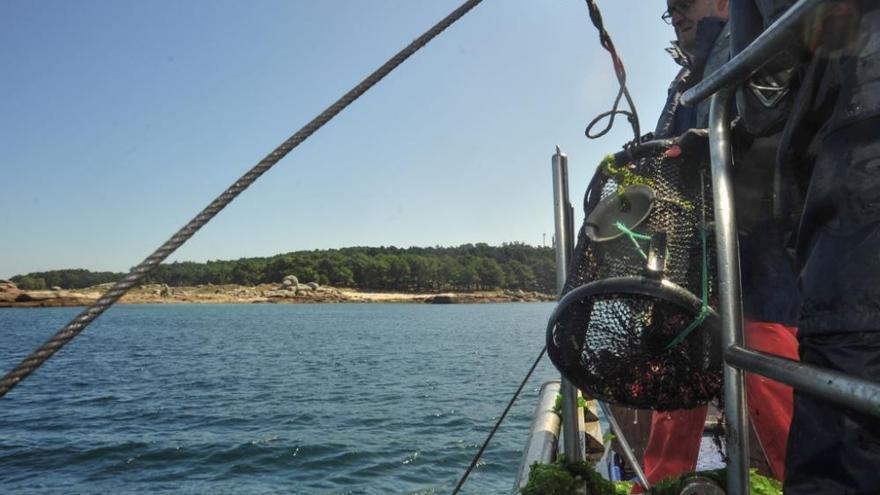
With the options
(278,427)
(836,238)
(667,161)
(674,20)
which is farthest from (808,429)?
(278,427)

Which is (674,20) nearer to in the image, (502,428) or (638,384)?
(638,384)

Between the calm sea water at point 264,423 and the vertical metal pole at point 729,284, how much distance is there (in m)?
10.4

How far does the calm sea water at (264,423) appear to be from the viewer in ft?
41.2

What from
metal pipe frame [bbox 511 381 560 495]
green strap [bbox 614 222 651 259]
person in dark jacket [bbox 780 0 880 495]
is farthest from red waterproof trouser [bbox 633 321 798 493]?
person in dark jacket [bbox 780 0 880 495]

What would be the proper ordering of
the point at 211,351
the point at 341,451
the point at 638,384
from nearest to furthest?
the point at 638,384, the point at 341,451, the point at 211,351

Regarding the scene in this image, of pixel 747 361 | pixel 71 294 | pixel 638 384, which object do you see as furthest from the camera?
pixel 71 294

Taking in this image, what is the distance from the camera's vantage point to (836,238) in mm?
1256

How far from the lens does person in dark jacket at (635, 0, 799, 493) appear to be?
2646 millimetres

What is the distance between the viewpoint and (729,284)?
1.66m

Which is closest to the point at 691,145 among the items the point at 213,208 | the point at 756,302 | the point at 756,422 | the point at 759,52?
the point at 756,302

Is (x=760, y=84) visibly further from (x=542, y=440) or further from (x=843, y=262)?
(x=542, y=440)

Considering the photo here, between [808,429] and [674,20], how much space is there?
350 centimetres

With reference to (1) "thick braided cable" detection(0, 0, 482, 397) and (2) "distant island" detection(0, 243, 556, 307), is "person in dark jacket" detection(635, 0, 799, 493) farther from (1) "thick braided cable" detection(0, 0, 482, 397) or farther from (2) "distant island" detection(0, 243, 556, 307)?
(2) "distant island" detection(0, 243, 556, 307)

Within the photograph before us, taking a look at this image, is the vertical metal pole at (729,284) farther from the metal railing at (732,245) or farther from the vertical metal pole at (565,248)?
the vertical metal pole at (565,248)
